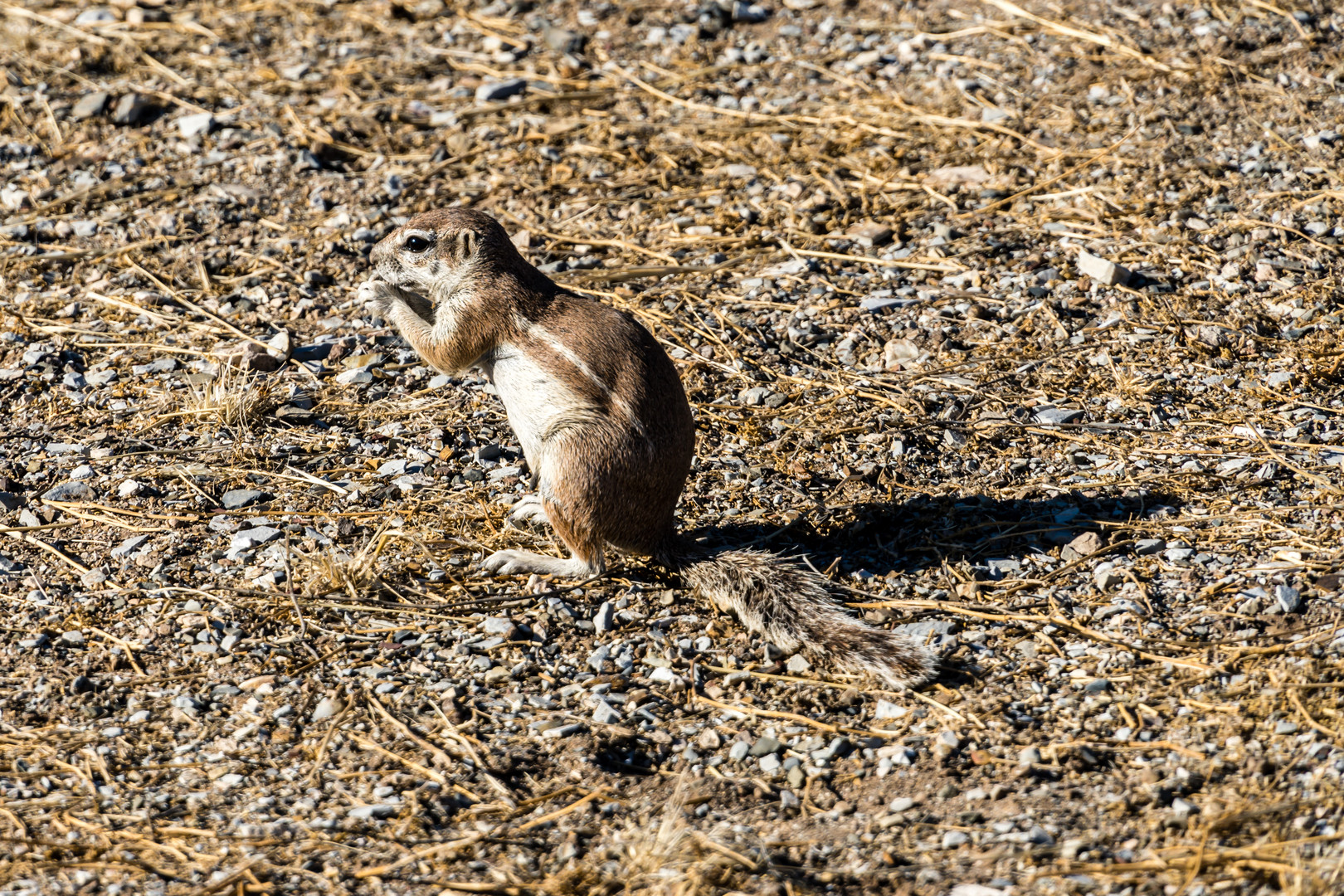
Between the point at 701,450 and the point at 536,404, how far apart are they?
0.92 metres

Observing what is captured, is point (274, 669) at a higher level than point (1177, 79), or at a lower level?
lower

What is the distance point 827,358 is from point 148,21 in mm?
5299

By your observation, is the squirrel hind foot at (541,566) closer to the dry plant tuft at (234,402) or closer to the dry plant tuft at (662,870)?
the dry plant tuft at (662,870)

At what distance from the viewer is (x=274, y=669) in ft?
12.2

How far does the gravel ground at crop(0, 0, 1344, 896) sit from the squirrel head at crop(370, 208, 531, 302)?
2.32ft

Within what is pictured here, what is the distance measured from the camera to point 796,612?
12.3ft

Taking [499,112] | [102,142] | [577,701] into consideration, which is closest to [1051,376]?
[577,701]

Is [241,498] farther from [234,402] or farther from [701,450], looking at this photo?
[701,450]

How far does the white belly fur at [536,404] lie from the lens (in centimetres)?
400

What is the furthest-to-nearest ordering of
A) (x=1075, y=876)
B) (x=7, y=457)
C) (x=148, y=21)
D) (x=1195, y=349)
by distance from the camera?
(x=148, y=21), (x=1195, y=349), (x=7, y=457), (x=1075, y=876)

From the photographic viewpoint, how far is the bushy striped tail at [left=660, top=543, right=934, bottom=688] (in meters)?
3.58

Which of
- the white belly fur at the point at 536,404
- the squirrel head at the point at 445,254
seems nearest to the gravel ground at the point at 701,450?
the white belly fur at the point at 536,404

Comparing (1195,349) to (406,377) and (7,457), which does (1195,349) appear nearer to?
(406,377)

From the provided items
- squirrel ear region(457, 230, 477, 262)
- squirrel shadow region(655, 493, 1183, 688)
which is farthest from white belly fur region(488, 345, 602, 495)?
squirrel shadow region(655, 493, 1183, 688)
